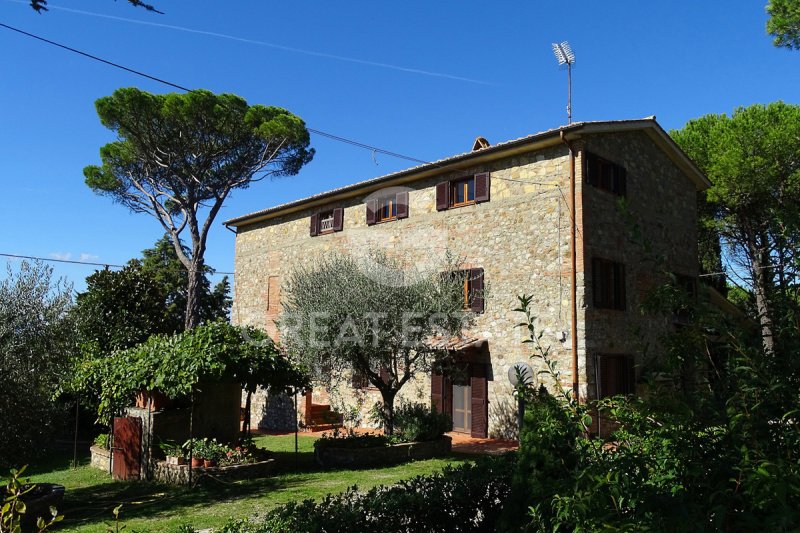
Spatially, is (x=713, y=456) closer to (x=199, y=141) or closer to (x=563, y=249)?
(x=563, y=249)

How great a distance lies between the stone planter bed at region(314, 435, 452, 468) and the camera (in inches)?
409

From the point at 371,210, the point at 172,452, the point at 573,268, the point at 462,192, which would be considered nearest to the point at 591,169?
the point at 573,268

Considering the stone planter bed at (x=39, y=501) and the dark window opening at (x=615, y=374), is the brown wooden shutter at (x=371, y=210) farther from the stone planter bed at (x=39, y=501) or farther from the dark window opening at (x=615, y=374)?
the stone planter bed at (x=39, y=501)

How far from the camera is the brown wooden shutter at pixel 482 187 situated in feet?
44.4

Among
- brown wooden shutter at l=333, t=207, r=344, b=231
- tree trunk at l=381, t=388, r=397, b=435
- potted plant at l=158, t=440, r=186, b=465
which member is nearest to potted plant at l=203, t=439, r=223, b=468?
potted plant at l=158, t=440, r=186, b=465

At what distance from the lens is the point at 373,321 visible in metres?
11.1

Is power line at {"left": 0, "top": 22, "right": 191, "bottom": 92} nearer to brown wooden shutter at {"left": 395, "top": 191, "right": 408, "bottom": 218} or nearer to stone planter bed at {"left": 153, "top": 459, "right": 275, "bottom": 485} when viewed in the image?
stone planter bed at {"left": 153, "top": 459, "right": 275, "bottom": 485}

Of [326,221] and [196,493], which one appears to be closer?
[196,493]

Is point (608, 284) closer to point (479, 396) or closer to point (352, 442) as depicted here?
point (479, 396)

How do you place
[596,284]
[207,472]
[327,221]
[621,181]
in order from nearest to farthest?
[207,472] → [596,284] → [621,181] → [327,221]

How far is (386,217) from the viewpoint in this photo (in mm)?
15805

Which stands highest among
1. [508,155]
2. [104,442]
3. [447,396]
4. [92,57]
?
[508,155]

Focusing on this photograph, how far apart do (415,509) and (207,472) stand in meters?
5.74

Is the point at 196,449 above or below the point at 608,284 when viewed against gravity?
below
